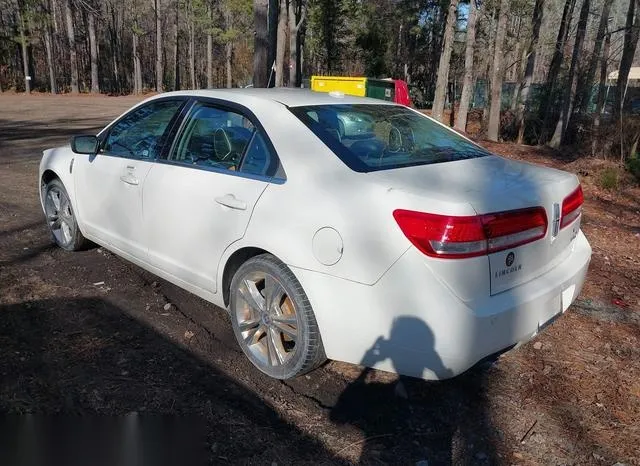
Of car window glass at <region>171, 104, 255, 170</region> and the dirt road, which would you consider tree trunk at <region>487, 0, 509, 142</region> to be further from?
car window glass at <region>171, 104, 255, 170</region>

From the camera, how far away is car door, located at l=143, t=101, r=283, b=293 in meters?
3.12

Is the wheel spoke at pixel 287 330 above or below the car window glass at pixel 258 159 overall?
below

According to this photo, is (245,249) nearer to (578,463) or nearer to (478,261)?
(478,261)

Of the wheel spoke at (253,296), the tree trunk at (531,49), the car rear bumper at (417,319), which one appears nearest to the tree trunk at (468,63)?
the tree trunk at (531,49)

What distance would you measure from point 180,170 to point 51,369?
4.59 ft

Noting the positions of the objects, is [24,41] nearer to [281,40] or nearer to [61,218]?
[281,40]

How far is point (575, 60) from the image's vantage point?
14961 mm

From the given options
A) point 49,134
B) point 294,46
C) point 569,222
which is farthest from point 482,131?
point 569,222

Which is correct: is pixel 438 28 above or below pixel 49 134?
above

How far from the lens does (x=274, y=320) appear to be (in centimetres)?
306

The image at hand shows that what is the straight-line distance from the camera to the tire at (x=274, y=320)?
9.32ft

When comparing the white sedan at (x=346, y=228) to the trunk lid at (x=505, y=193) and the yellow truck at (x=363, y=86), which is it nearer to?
the trunk lid at (x=505, y=193)

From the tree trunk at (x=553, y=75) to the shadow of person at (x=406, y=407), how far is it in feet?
51.9

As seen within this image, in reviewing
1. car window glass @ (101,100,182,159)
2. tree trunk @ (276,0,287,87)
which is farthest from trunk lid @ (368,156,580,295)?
tree trunk @ (276,0,287,87)
